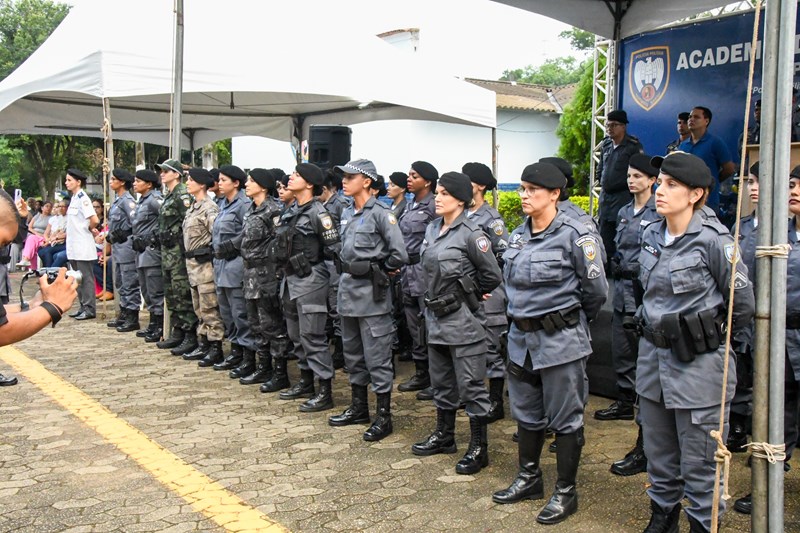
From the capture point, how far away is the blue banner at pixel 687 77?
805 cm

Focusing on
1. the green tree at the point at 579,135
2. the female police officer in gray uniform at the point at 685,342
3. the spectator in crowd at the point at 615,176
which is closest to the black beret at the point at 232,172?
the spectator in crowd at the point at 615,176

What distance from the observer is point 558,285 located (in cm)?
399

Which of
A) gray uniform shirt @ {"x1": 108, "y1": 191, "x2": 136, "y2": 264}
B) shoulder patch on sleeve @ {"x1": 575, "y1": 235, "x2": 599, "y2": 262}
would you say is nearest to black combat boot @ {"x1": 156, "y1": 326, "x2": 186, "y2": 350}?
gray uniform shirt @ {"x1": 108, "y1": 191, "x2": 136, "y2": 264}

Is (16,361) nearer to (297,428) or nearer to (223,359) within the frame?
(223,359)

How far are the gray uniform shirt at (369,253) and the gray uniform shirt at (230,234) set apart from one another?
188 centimetres

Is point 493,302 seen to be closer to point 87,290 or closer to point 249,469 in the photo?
point 249,469

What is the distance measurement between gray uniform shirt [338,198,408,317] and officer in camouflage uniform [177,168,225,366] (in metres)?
2.49

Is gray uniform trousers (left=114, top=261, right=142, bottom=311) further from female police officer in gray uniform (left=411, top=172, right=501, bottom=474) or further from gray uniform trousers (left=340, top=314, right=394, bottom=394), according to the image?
female police officer in gray uniform (left=411, top=172, right=501, bottom=474)

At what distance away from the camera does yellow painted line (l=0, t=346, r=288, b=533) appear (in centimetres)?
397

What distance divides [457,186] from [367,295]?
120 centimetres

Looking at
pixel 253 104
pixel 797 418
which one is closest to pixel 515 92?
pixel 253 104

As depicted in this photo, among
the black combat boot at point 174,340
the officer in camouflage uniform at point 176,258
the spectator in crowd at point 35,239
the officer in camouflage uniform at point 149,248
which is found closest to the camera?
the officer in camouflage uniform at point 176,258

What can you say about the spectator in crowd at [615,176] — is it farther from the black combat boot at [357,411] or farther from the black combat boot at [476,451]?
the black combat boot at [476,451]

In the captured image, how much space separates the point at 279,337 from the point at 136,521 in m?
2.78
